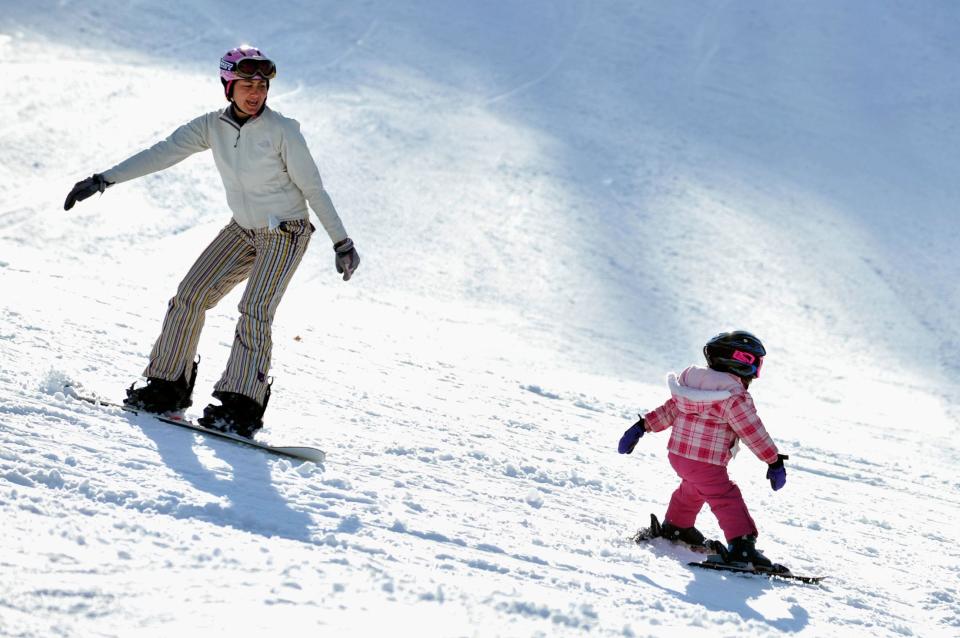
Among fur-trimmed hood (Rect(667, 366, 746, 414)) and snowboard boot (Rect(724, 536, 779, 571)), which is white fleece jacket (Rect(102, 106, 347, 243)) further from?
snowboard boot (Rect(724, 536, 779, 571))

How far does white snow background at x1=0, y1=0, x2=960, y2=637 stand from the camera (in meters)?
3.43

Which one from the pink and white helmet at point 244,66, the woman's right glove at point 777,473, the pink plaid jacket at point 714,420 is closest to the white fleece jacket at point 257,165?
the pink and white helmet at point 244,66

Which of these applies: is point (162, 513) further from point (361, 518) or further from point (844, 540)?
point (844, 540)

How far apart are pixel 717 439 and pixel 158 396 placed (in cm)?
237

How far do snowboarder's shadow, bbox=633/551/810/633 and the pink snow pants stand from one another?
7.9 inches

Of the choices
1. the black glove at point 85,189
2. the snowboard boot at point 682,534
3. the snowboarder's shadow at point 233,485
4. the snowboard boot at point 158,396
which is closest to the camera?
the snowboarder's shadow at point 233,485

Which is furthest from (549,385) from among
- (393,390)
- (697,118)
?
(697,118)

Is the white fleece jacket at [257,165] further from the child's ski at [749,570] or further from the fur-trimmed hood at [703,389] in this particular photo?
the child's ski at [749,570]

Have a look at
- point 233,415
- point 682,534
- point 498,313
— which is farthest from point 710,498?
point 498,313

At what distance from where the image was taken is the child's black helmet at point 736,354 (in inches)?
171

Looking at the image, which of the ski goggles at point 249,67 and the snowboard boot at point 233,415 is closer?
the ski goggles at point 249,67

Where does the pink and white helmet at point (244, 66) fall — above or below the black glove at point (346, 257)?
above

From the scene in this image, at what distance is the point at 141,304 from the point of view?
780 cm

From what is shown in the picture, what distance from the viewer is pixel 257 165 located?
4633mm
